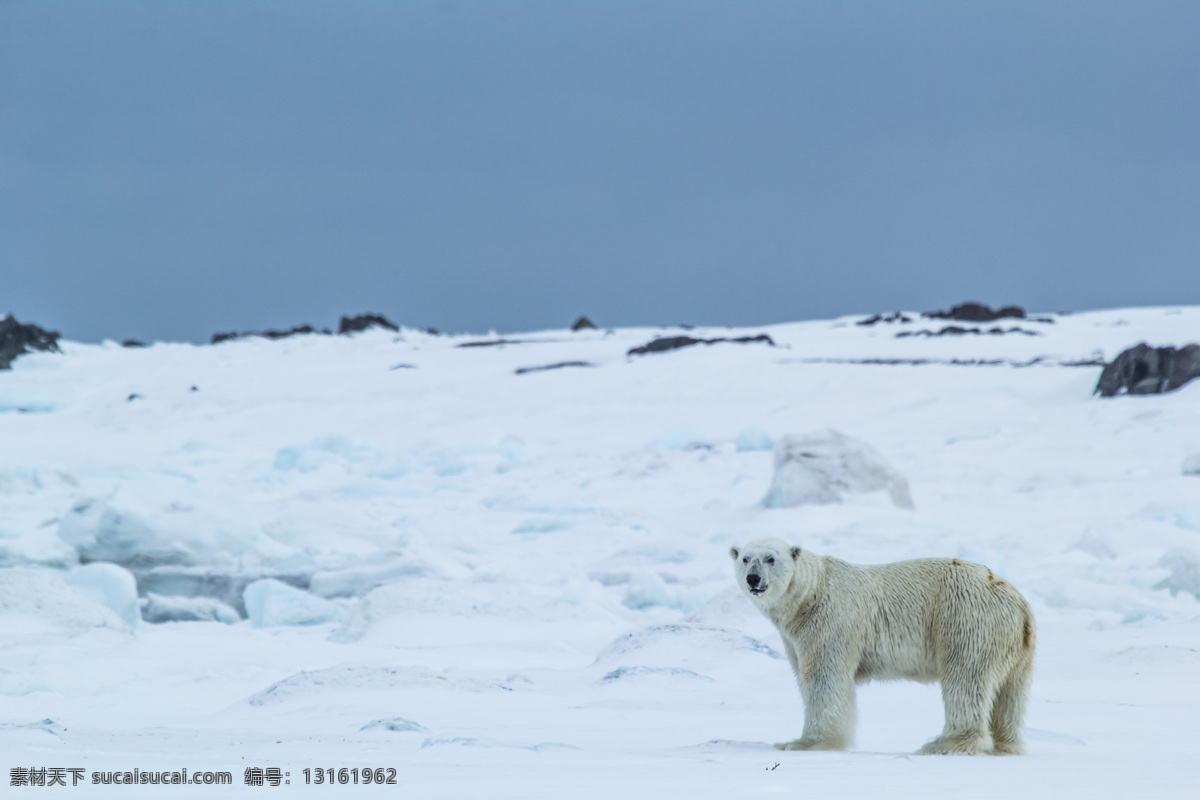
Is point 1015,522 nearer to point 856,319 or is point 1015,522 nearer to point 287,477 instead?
point 287,477

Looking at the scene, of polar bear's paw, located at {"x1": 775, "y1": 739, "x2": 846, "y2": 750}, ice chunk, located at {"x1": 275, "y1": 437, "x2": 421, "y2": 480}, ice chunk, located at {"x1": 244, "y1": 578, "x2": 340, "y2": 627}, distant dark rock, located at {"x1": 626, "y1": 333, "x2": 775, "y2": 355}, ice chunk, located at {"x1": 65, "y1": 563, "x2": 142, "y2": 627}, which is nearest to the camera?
polar bear's paw, located at {"x1": 775, "y1": 739, "x2": 846, "y2": 750}

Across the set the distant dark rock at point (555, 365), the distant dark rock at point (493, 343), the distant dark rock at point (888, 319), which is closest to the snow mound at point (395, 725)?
the distant dark rock at point (555, 365)

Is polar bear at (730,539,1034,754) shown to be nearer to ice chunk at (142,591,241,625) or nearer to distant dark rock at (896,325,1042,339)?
ice chunk at (142,591,241,625)

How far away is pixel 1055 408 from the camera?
1808 cm

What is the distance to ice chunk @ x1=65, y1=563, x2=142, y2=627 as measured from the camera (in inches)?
336

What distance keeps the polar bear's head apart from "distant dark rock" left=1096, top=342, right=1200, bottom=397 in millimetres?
14959

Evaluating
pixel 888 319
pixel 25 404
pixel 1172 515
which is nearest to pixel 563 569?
pixel 1172 515

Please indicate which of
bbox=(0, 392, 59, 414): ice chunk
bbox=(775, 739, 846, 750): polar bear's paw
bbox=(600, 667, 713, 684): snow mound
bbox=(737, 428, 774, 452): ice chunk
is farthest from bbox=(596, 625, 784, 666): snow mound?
bbox=(0, 392, 59, 414): ice chunk

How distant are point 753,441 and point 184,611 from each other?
969cm

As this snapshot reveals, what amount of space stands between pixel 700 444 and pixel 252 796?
1499 centimetres

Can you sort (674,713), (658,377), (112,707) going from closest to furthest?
(674,713) < (112,707) < (658,377)

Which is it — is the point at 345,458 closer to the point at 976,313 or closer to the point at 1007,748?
the point at 1007,748

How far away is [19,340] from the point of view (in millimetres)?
33156

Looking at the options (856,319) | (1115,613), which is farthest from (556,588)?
(856,319)
